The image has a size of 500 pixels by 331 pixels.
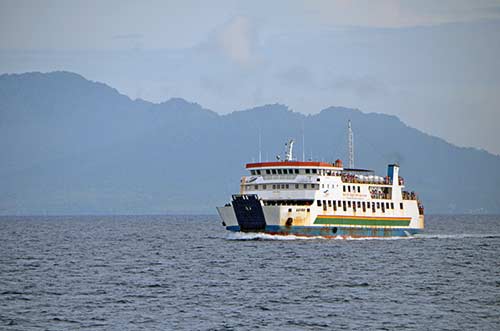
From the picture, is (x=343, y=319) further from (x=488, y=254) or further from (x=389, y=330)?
(x=488, y=254)

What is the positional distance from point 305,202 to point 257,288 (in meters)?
33.2

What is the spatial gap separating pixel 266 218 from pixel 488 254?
65.1 feet

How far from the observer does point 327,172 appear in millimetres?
91312

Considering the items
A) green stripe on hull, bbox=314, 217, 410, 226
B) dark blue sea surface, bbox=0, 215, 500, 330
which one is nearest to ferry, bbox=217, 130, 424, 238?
green stripe on hull, bbox=314, 217, 410, 226

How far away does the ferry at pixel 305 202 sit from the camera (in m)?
88.1

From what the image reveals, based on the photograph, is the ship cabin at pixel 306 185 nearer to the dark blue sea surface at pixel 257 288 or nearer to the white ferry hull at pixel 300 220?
the white ferry hull at pixel 300 220

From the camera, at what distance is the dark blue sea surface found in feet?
147

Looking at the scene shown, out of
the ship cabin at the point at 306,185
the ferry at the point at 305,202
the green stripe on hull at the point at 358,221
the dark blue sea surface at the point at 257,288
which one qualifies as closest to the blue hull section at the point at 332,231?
the ferry at the point at 305,202

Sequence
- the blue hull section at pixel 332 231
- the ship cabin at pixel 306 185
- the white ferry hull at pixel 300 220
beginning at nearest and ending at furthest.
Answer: the white ferry hull at pixel 300 220, the blue hull section at pixel 332 231, the ship cabin at pixel 306 185

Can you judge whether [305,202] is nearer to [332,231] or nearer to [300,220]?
[300,220]

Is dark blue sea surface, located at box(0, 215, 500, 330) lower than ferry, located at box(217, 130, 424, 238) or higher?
lower

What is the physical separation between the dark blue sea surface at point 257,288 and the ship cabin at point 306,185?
4.06 meters

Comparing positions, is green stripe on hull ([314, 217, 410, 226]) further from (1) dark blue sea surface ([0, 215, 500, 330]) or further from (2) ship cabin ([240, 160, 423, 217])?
(1) dark blue sea surface ([0, 215, 500, 330])

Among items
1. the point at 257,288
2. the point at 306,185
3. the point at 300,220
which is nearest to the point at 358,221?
the point at 306,185
